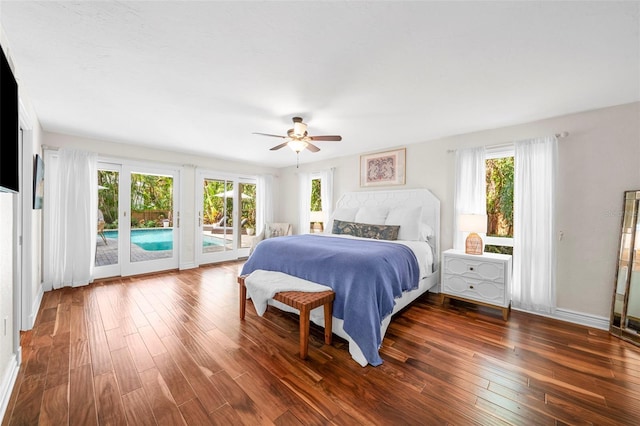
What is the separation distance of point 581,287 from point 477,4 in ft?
10.2

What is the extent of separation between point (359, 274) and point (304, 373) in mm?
856

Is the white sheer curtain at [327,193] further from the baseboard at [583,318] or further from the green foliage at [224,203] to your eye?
the baseboard at [583,318]

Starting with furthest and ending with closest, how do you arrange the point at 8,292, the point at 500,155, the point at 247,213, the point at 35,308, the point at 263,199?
the point at 263,199
the point at 247,213
the point at 500,155
the point at 35,308
the point at 8,292

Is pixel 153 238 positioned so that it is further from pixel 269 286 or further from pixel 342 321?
pixel 342 321

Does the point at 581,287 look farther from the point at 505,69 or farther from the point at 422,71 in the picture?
the point at 422,71

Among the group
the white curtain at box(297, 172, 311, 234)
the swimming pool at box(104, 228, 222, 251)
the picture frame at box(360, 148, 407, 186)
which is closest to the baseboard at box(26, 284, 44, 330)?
the swimming pool at box(104, 228, 222, 251)

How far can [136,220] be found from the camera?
173 inches

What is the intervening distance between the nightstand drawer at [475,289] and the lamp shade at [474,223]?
0.60m

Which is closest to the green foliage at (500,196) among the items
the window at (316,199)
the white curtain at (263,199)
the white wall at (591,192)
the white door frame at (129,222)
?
the white wall at (591,192)

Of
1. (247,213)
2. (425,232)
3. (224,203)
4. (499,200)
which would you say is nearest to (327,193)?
(247,213)

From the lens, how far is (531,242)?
2.97 m

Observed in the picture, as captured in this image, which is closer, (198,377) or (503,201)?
(198,377)

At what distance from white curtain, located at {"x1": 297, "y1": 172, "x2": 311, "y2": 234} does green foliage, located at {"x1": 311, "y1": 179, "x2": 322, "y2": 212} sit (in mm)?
74

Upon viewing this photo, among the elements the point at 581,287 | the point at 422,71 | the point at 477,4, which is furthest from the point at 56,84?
the point at 581,287
